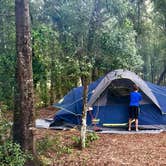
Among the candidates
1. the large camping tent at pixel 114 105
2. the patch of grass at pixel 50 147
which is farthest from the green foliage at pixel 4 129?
the large camping tent at pixel 114 105

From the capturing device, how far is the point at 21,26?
5.93m

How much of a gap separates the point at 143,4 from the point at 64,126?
46.7 feet

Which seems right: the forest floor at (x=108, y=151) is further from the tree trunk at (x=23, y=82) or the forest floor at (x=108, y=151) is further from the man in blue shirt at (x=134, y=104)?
the man in blue shirt at (x=134, y=104)

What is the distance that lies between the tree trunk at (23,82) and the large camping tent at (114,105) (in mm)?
5200

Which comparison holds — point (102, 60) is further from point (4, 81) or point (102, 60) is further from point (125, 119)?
point (125, 119)

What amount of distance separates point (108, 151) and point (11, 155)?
2891 mm

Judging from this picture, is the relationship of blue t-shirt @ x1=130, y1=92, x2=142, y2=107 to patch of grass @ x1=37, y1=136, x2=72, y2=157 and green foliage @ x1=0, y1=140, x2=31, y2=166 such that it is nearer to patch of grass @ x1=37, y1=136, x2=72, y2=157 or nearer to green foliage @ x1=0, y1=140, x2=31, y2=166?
patch of grass @ x1=37, y1=136, x2=72, y2=157

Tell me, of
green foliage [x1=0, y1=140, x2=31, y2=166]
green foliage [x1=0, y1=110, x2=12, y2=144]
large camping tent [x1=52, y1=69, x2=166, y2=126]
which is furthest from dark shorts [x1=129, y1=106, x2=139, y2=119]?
green foliage [x1=0, y1=140, x2=31, y2=166]

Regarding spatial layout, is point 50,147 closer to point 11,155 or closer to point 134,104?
point 11,155

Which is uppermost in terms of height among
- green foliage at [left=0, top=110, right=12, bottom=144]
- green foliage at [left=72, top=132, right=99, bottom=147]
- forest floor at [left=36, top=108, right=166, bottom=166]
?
green foliage at [left=0, top=110, right=12, bottom=144]

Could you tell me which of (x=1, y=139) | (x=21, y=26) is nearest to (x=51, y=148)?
(x=1, y=139)

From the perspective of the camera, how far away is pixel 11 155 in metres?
5.89

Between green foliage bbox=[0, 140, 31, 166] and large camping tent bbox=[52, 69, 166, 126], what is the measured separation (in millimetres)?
5365

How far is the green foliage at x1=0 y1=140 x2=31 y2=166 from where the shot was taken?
18.8ft
